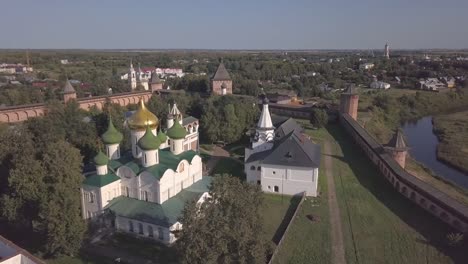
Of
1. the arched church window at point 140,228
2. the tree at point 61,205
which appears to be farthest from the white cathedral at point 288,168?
the tree at point 61,205

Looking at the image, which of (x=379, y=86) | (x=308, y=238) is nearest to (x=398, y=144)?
(x=308, y=238)

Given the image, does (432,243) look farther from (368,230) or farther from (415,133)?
(415,133)

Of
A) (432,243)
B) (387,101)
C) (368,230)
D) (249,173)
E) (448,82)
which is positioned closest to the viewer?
(432,243)

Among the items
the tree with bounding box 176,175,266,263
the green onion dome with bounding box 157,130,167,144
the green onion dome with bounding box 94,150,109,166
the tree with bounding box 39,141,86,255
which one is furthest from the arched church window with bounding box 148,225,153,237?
the green onion dome with bounding box 157,130,167,144

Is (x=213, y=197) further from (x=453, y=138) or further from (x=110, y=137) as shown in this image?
(x=453, y=138)

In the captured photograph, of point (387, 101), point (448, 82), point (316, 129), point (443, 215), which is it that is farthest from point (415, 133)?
point (448, 82)

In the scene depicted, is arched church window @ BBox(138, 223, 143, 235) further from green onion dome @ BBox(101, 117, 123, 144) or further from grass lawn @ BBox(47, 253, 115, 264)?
green onion dome @ BBox(101, 117, 123, 144)
